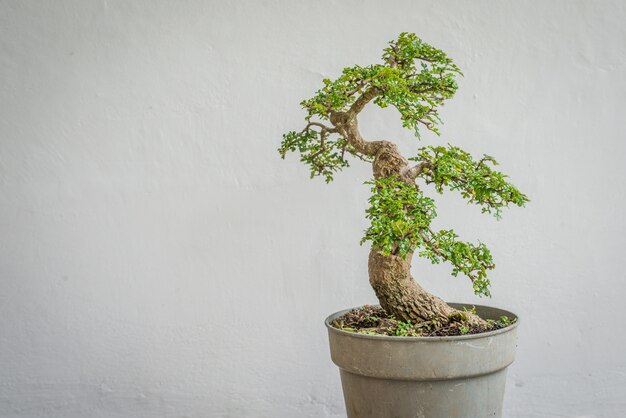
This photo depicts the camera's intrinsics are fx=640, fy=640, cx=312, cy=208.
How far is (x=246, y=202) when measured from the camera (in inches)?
92.0

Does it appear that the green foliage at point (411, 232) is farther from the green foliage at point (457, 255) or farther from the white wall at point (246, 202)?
the white wall at point (246, 202)

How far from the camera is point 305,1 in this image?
7.64ft

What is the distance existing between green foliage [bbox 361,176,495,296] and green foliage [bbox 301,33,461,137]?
0.56ft

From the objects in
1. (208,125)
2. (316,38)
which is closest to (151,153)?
(208,125)

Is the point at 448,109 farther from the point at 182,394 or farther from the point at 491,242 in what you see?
the point at 182,394

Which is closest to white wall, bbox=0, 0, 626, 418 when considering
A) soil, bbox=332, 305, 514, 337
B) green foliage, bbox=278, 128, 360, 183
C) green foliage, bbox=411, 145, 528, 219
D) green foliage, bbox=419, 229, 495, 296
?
green foliage, bbox=278, 128, 360, 183

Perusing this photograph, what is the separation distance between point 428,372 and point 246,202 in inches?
41.6

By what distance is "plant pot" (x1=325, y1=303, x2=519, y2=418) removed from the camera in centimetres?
151

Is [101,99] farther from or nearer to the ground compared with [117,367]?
farther from the ground

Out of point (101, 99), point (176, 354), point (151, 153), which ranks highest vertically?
point (101, 99)

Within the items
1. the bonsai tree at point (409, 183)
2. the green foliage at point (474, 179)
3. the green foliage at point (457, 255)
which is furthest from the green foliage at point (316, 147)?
the green foliage at point (457, 255)

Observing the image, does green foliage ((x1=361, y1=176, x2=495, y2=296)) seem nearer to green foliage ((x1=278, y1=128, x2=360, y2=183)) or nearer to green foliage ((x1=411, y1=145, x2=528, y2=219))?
green foliage ((x1=411, y1=145, x2=528, y2=219))

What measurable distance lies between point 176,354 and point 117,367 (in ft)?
0.70

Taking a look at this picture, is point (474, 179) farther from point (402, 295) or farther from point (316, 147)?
point (316, 147)
